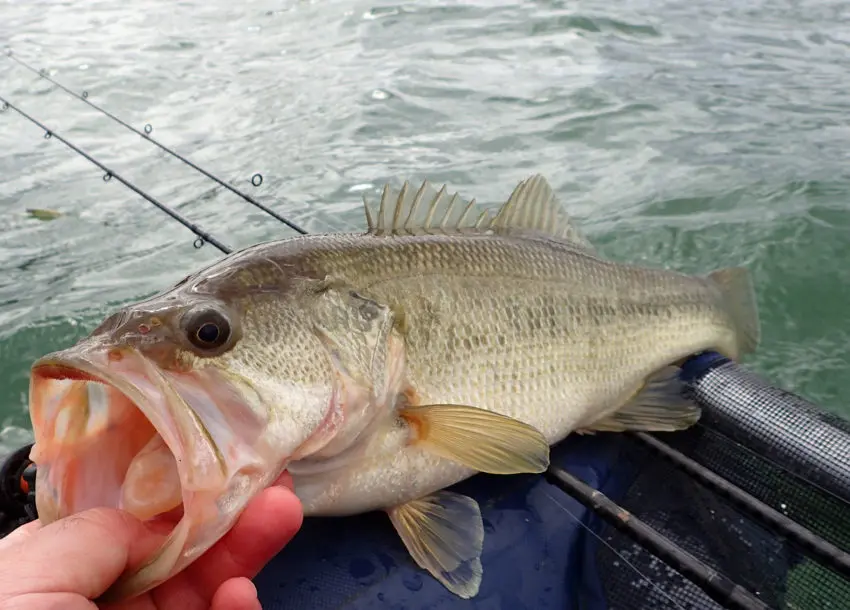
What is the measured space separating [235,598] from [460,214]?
1.41 metres

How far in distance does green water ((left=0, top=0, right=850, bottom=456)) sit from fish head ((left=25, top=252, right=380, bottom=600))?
2.82 m

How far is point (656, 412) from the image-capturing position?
7.41 feet

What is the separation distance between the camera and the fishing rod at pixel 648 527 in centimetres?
155

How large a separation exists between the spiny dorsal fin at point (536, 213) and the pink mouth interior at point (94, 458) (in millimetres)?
1428

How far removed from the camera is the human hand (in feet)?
3.57

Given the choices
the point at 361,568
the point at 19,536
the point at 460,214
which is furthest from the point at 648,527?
the point at 19,536

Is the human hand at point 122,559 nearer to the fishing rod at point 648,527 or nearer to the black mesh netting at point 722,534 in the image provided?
the fishing rod at point 648,527

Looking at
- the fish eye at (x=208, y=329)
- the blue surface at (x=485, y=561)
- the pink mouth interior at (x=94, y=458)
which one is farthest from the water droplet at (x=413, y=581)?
the fish eye at (x=208, y=329)

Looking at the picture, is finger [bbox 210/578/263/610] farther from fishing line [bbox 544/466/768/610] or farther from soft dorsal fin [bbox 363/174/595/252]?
soft dorsal fin [bbox 363/174/595/252]

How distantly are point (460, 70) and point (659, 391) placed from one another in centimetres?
827

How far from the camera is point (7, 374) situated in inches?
166

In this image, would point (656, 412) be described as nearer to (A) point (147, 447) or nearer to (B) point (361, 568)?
(B) point (361, 568)

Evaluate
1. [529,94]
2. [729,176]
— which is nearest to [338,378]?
[729,176]

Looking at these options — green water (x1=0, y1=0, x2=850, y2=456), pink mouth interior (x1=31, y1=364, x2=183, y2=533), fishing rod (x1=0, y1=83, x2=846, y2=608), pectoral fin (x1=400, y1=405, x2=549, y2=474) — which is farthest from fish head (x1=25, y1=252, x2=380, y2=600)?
green water (x1=0, y1=0, x2=850, y2=456)
